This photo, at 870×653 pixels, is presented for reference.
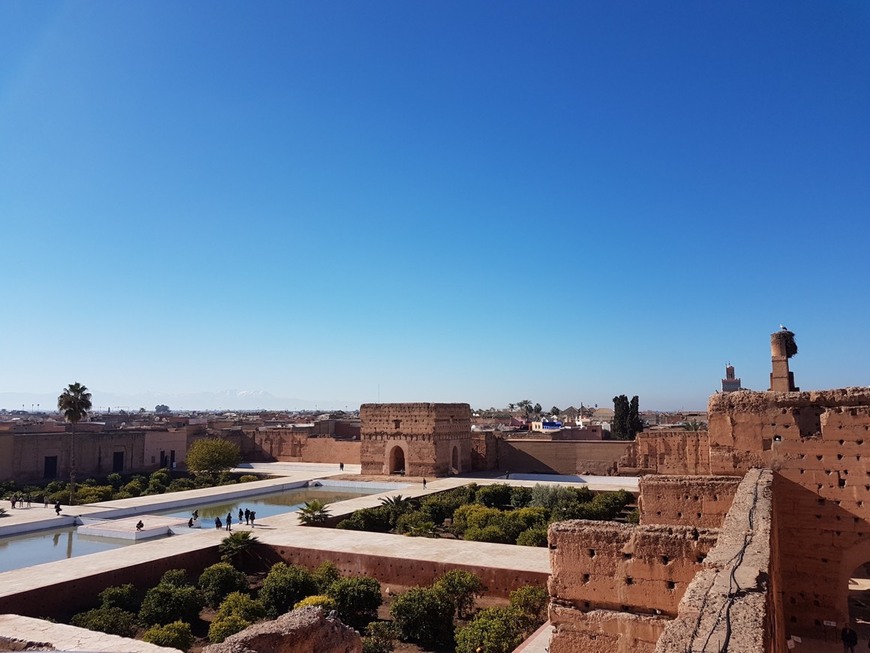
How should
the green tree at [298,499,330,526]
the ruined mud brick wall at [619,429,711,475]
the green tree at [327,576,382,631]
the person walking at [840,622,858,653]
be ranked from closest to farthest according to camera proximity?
the person walking at [840,622,858,653] → the green tree at [327,576,382,631] → the green tree at [298,499,330,526] → the ruined mud brick wall at [619,429,711,475]

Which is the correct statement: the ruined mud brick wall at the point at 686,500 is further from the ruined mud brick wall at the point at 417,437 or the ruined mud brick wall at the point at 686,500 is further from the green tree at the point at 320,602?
the ruined mud brick wall at the point at 417,437

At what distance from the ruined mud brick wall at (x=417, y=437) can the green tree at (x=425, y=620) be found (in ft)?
63.9

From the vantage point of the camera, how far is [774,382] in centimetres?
1573

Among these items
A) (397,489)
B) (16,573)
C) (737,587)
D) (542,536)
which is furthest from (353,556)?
(397,489)

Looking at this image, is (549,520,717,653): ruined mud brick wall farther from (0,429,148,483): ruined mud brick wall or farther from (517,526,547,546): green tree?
(0,429,148,483): ruined mud brick wall

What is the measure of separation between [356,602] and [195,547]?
564 centimetres

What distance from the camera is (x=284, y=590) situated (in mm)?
12219

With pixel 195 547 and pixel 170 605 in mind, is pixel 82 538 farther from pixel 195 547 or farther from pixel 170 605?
pixel 170 605

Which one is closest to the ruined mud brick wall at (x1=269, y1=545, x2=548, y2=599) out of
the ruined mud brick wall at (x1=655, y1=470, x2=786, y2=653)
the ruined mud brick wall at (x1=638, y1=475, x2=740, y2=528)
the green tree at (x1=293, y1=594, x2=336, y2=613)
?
the green tree at (x1=293, y1=594, x2=336, y2=613)

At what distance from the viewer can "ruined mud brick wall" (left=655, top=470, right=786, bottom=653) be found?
3.73 metres

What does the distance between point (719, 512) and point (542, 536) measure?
236 inches

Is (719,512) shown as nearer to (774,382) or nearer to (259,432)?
(774,382)

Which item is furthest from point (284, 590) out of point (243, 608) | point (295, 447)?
point (295, 447)

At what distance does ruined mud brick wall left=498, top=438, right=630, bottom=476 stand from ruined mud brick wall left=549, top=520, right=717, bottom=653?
75.1ft
